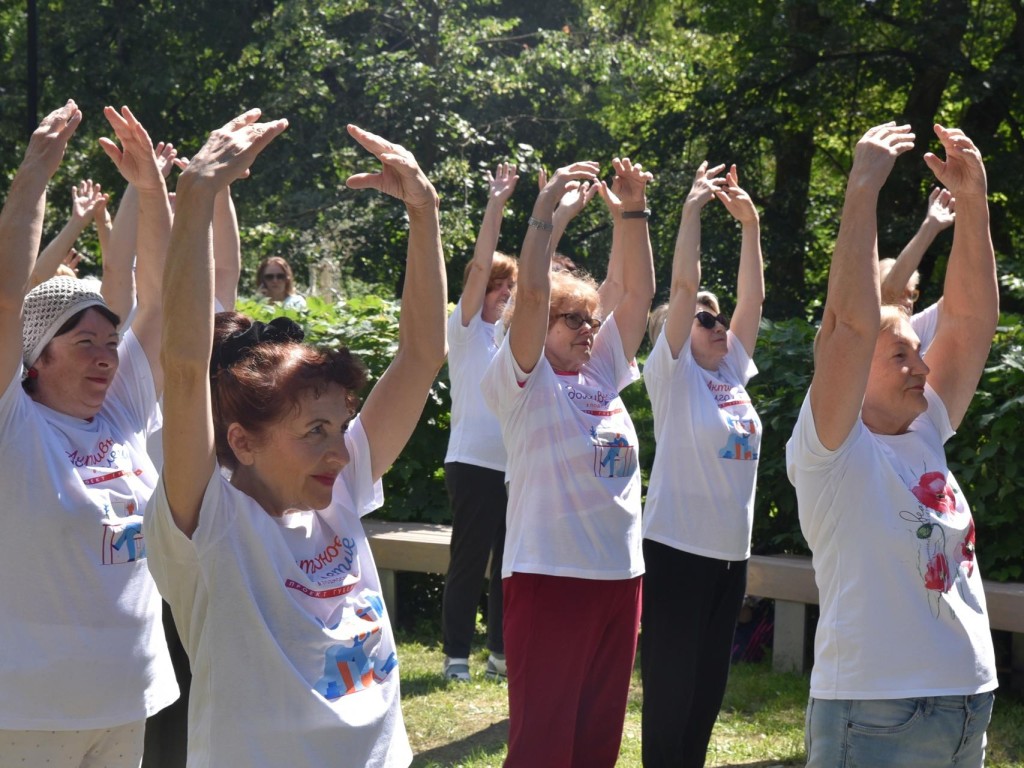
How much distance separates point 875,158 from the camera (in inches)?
122

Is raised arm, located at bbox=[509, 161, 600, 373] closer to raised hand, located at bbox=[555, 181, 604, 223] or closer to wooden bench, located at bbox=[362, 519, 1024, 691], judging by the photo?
raised hand, located at bbox=[555, 181, 604, 223]

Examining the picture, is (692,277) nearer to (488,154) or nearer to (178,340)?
(178,340)

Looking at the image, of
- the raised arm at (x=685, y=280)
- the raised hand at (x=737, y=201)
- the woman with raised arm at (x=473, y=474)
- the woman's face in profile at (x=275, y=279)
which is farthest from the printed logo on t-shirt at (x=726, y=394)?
the woman's face in profile at (x=275, y=279)

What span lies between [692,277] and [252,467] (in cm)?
280

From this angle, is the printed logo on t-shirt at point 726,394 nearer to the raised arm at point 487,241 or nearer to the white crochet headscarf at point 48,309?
the raised arm at point 487,241

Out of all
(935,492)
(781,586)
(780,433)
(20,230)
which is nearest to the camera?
(20,230)

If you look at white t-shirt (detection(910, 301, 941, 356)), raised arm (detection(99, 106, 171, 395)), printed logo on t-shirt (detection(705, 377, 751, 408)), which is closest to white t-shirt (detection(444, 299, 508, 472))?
printed logo on t-shirt (detection(705, 377, 751, 408))

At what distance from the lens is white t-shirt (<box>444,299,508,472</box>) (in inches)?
248

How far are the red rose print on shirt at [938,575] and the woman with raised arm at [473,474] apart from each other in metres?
3.30

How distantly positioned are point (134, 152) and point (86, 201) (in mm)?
1802

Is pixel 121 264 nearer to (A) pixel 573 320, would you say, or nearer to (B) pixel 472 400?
(A) pixel 573 320

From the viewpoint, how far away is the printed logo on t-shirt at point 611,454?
14.6 feet

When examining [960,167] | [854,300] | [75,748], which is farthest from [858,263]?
[75,748]

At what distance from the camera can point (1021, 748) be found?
17.9 ft
